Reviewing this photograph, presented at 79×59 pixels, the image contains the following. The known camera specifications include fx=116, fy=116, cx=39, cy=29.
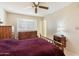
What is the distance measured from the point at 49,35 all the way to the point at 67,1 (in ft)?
1.50

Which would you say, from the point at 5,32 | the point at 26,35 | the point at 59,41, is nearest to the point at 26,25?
the point at 26,35

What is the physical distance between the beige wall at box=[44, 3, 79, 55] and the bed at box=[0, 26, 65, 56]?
0.12m

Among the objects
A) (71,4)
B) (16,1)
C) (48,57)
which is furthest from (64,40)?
(16,1)

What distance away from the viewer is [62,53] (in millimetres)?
1369

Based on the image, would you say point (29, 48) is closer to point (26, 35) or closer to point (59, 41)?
point (26, 35)

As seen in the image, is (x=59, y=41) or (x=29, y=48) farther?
(x=59, y=41)

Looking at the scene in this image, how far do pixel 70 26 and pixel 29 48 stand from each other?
55 cm

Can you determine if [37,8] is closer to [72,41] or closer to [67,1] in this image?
[67,1]

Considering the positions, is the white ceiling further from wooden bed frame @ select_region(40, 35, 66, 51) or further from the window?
wooden bed frame @ select_region(40, 35, 66, 51)

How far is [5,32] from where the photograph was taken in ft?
4.55

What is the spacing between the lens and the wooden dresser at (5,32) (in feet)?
4.53

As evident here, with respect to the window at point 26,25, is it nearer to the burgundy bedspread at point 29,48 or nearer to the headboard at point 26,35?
the headboard at point 26,35

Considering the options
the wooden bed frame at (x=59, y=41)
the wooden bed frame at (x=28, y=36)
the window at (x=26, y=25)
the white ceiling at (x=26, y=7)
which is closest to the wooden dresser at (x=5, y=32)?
the wooden bed frame at (x=28, y=36)

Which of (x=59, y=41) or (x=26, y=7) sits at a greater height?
(x=26, y=7)
